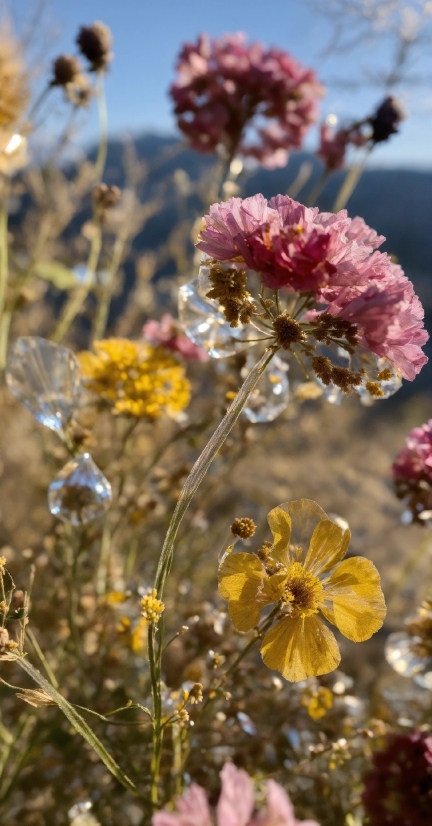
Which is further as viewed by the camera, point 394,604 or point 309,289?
point 394,604

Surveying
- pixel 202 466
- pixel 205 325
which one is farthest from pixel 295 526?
pixel 205 325

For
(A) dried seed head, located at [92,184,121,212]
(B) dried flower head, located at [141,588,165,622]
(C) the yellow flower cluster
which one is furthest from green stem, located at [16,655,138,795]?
(A) dried seed head, located at [92,184,121,212]

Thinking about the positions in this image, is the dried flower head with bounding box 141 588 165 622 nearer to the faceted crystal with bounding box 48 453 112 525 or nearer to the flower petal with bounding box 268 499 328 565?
the flower petal with bounding box 268 499 328 565

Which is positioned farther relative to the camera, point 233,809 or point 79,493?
point 79,493

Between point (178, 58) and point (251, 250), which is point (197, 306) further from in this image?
point (178, 58)

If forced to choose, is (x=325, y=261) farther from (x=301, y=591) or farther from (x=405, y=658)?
(x=405, y=658)

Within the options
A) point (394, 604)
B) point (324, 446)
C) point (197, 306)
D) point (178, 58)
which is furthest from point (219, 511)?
point (197, 306)
